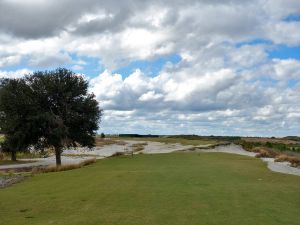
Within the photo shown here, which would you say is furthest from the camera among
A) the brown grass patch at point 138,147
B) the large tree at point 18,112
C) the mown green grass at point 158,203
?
the brown grass patch at point 138,147

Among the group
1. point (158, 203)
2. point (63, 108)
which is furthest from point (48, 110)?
point (158, 203)

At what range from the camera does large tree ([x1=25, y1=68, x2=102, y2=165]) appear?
178 feet

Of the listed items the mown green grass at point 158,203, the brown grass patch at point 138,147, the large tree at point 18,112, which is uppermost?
the large tree at point 18,112

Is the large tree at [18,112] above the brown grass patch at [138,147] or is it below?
above

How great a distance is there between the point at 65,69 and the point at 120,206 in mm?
41780

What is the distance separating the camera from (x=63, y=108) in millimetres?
56094

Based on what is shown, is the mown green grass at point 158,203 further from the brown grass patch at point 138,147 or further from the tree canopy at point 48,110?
the brown grass patch at point 138,147

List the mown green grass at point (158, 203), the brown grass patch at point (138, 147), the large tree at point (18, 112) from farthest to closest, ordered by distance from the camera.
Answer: the brown grass patch at point (138, 147), the large tree at point (18, 112), the mown green grass at point (158, 203)

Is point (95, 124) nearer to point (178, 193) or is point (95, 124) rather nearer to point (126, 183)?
point (126, 183)

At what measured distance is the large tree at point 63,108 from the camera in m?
54.1

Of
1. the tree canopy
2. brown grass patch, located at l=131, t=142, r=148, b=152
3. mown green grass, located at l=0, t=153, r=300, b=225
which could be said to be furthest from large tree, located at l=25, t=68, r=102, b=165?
brown grass patch, located at l=131, t=142, r=148, b=152

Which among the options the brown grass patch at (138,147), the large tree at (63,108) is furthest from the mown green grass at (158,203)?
the brown grass patch at (138,147)

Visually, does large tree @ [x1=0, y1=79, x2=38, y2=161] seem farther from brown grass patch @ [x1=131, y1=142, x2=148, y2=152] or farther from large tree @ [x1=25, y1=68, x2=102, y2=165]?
brown grass patch @ [x1=131, y1=142, x2=148, y2=152]

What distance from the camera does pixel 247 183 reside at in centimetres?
2470
